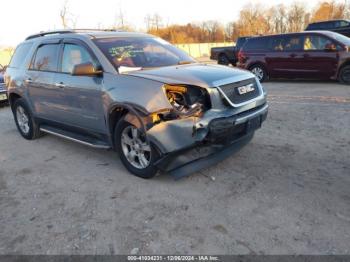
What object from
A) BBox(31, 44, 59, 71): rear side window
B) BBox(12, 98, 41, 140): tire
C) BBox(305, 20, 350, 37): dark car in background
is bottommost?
BBox(12, 98, 41, 140): tire

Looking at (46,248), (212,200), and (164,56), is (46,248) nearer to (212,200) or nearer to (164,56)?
(212,200)

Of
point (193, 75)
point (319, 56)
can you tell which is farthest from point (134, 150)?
point (319, 56)

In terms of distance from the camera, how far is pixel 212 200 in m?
3.51

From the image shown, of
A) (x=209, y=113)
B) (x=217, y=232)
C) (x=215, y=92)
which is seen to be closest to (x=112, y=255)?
(x=217, y=232)

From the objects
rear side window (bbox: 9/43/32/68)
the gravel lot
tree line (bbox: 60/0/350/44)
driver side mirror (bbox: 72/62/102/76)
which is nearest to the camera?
the gravel lot

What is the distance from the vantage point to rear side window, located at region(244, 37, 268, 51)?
12.1 metres

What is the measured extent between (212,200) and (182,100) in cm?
116

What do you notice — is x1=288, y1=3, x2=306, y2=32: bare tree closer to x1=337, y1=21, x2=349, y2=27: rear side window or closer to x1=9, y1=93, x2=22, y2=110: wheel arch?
x1=337, y1=21, x2=349, y2=27: rear side window

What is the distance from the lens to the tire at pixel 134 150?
4023 millimetres

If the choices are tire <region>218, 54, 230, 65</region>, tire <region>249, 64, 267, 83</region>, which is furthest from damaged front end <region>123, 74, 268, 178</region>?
tire <region>218, 54, 230, 65</region>

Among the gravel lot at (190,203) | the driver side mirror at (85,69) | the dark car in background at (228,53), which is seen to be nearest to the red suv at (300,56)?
the dark car in background at (228,53)

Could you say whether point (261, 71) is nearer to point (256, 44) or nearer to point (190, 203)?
point (256, 44)

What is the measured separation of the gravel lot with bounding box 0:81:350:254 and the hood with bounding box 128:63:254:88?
3.91 feet

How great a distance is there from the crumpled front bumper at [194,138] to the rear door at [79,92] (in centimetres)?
116
